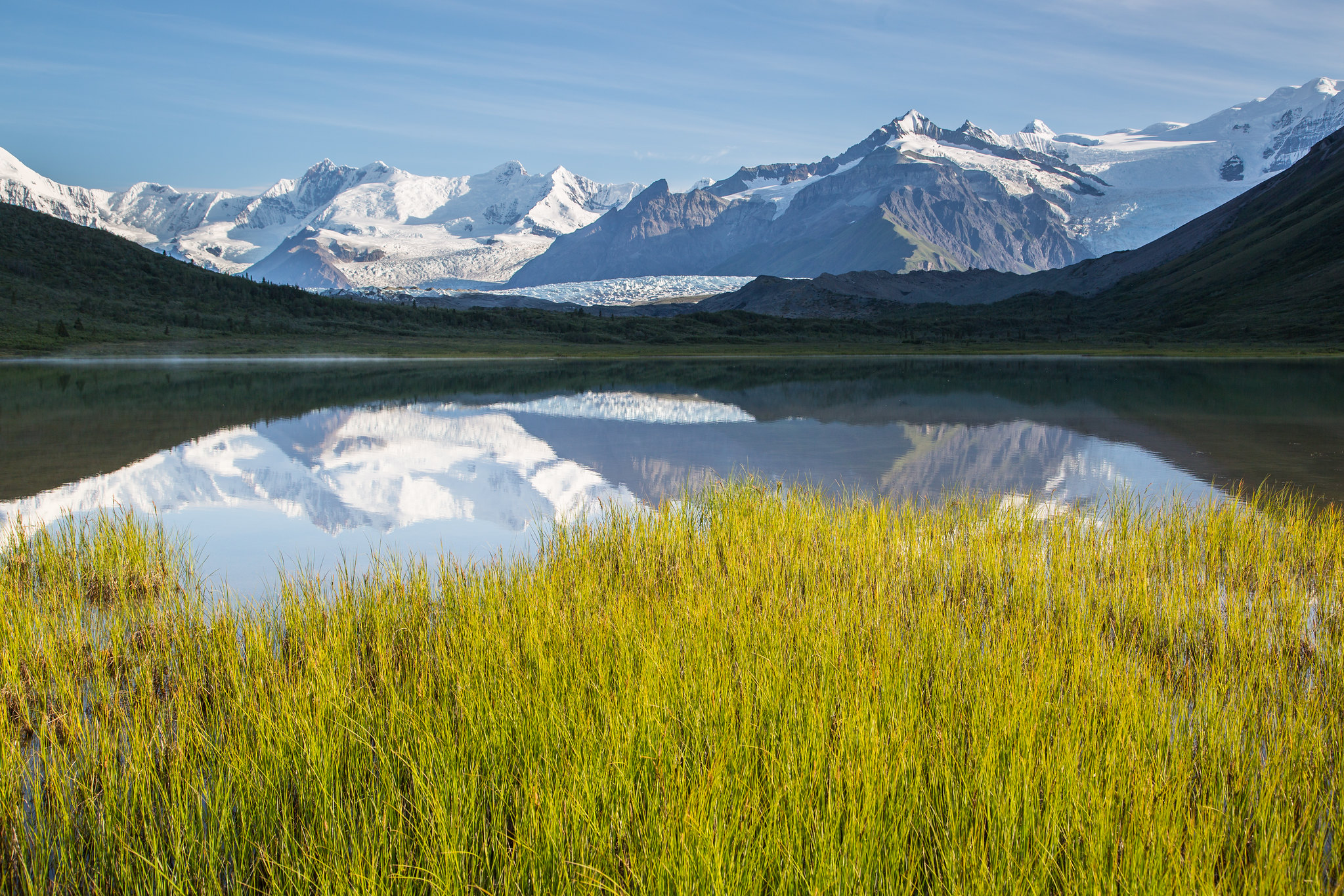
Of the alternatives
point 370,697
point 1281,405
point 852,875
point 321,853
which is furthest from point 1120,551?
point 1281,405

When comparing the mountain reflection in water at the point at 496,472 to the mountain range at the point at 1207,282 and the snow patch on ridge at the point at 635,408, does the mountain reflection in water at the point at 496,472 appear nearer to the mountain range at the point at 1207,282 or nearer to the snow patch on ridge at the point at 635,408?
the snow patch on ridge at the point at 635,408

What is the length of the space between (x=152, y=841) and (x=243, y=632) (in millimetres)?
2264

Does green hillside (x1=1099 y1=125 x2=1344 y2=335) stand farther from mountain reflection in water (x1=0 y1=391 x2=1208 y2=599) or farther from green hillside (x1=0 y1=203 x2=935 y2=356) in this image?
mountain reflection in water (x1=0 y1=391 x2=1208 y2=599)

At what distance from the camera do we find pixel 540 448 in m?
15.7

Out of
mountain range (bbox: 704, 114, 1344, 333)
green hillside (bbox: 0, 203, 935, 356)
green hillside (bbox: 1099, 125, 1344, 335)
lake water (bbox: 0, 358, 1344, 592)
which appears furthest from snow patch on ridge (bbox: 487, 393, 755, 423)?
mountain range (bbox: 704, 114, 1344, 333)

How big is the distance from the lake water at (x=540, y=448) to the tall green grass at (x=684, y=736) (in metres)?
2.26

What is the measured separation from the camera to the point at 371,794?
3088 mm

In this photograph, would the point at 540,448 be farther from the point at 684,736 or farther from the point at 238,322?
the point at 238,322

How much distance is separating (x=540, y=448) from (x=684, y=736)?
1254 centimetres

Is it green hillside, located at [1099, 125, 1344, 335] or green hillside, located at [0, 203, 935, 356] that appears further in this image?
green hillside, located at [1099, 125, 1344, 335]

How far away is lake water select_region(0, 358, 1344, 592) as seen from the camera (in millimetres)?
9898

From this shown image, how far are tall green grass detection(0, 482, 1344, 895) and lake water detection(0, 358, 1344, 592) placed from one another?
226cm

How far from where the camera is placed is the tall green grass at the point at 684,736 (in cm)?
267

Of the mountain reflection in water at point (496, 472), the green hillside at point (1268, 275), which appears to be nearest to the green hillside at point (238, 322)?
the green hillside at point (1268, 275)
